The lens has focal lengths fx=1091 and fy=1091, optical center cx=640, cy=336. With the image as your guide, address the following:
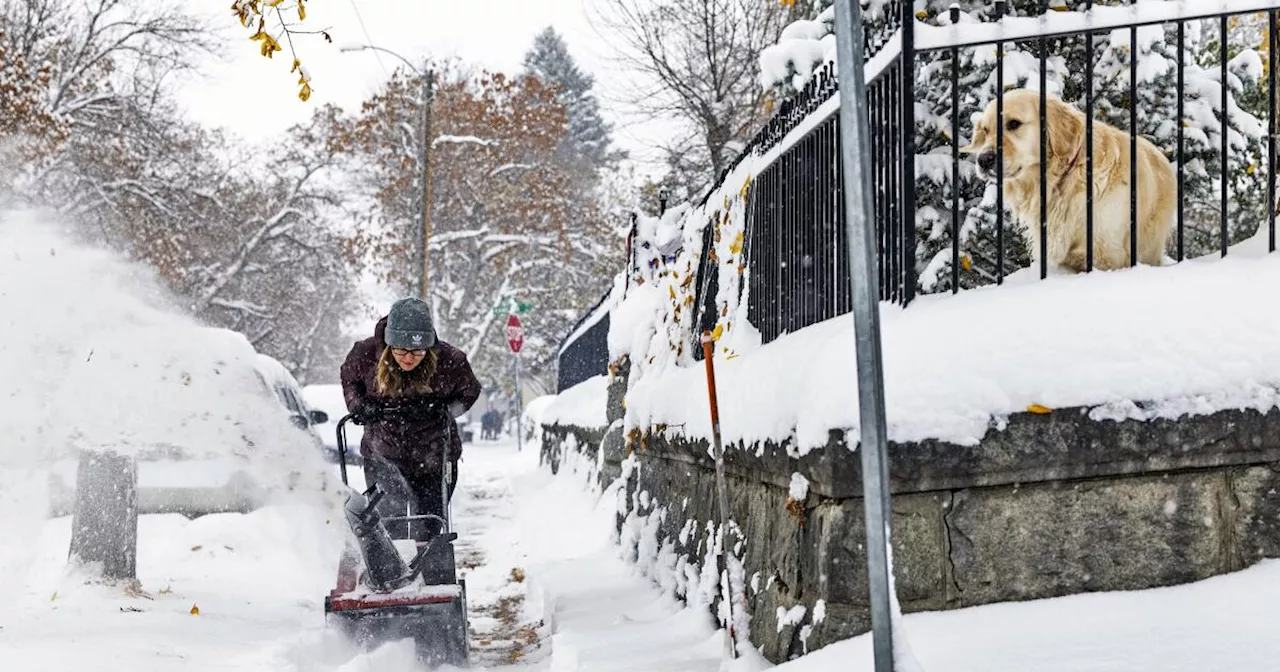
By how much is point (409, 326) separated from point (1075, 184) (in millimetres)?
3339

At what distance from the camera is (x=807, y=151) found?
5.00 m

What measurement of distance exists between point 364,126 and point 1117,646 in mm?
33850

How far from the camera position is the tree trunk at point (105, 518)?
281 inches

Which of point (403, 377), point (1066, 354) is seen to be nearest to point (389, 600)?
point (403, 377)

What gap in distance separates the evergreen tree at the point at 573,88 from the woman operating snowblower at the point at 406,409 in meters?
65.7

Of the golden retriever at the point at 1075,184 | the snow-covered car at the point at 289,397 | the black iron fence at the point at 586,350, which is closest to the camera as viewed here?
the golden retriever at the point at 1075,184

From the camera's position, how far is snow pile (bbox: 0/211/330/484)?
6.56 metres

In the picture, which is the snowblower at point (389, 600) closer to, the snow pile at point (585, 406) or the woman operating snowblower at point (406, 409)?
the woman operating snowblower at point (406, 409)

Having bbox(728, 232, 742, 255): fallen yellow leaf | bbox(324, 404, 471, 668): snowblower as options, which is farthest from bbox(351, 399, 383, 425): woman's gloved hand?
bbox(728, 232, 742, 255): fallen yellow leaf

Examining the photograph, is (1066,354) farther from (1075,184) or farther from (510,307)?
(510,307)

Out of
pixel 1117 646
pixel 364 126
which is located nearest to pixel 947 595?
pixel 1117 646

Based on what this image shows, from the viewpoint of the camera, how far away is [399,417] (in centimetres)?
602

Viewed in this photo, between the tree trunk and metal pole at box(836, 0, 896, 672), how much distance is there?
616cm

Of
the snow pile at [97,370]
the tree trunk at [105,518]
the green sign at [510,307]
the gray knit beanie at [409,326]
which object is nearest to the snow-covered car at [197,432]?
the snow pile at [97,370]
